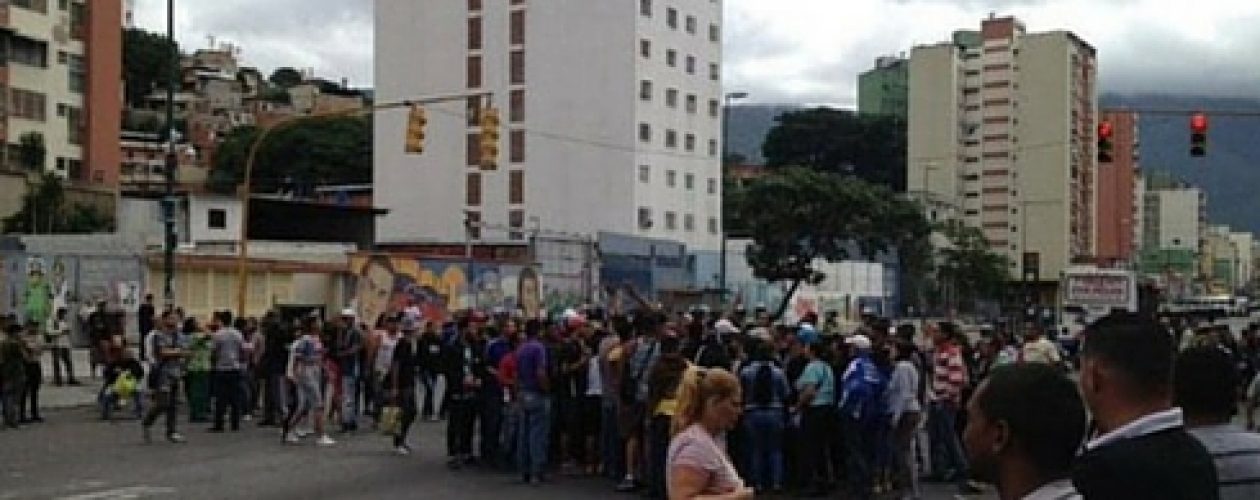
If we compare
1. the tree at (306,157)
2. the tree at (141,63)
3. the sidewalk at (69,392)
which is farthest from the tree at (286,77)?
the sidewalk at (69,392)

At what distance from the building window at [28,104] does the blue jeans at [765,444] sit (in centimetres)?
5904

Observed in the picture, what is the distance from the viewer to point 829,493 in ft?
55.0

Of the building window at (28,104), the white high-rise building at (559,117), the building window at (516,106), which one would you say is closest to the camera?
the building window at (28,104)

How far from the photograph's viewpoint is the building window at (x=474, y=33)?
88438mm

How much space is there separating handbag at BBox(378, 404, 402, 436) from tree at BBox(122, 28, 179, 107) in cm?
10285

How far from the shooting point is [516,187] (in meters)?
87.2

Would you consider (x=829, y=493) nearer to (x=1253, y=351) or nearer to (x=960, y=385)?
(x=960, y=385)

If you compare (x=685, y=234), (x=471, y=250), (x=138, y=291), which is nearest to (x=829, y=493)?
(x=138, y=291)

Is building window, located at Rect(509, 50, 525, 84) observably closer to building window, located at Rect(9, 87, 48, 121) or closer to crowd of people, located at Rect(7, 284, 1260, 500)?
building window, located at Rect(9, 87, 48, 121)

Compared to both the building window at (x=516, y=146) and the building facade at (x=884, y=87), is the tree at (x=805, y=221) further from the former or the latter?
the building facade at (x=884, y=87)

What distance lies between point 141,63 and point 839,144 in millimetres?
51540

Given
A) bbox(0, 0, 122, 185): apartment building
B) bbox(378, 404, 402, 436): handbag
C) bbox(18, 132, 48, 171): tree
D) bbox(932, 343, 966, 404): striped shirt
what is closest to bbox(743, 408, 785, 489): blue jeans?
bbox(932, 343, 966, 404): striped shirt

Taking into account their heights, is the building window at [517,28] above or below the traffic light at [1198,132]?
above

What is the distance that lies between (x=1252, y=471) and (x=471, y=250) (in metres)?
69.2
